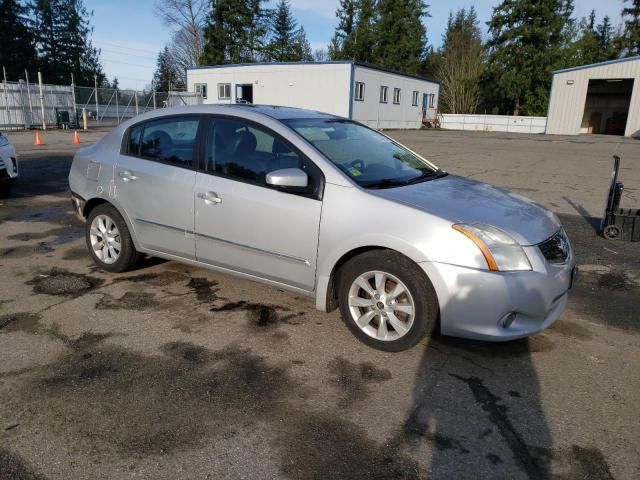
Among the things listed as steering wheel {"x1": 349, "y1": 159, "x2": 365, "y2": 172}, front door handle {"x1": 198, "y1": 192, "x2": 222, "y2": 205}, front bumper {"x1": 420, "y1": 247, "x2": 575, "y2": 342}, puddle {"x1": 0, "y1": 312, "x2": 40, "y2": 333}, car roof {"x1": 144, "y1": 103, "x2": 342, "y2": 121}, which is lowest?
puddle {"x1": 0, "y1": 312, "x2": 40, "y2": 333}

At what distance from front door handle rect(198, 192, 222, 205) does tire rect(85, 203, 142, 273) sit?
3.67 feet

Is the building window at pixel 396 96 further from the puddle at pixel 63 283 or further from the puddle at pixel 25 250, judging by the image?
the puddle at pixel 63 283

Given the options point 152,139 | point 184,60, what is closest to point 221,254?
point 152,139

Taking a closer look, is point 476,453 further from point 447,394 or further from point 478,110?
point 478,110

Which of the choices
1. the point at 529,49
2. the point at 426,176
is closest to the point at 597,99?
the point at 529,49

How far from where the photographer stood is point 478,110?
176ft

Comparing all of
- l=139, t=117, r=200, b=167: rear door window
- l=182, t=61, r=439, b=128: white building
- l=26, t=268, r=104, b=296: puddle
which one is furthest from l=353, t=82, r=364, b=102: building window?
l=26, t=268, r=104, b=296: puddle

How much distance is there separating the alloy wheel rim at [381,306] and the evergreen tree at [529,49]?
5100 cm

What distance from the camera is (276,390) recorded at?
3.08 m

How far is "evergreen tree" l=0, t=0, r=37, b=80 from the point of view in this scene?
2089 inches

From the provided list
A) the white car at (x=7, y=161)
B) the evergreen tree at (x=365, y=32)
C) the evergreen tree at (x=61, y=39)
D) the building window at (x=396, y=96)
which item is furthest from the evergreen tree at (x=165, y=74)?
the white car at (x=7, y=161)

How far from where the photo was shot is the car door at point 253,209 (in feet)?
12.3

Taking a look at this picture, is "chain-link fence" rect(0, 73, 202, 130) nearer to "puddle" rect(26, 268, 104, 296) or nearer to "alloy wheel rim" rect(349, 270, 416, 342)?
"puddle" rect(26, 268, 104, 296)

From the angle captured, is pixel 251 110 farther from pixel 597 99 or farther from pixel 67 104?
pixel 597 99
